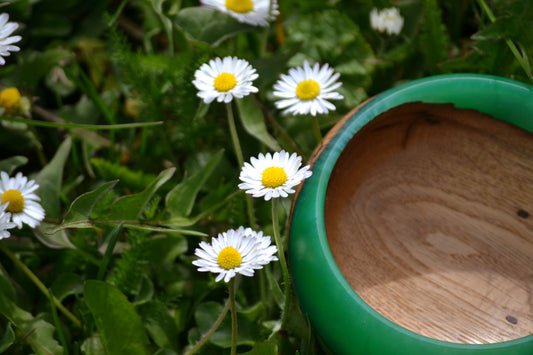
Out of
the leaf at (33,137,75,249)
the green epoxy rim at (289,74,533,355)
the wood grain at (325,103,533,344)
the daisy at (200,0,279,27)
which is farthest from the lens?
the daisy at (200,0,279,27)

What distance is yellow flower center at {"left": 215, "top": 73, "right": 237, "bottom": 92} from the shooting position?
0.80 m

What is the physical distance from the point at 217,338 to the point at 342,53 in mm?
555

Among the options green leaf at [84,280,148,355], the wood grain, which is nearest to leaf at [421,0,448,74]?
the wood grain

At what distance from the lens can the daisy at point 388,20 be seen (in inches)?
39.6

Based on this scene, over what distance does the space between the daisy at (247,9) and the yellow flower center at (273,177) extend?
354 millimetres

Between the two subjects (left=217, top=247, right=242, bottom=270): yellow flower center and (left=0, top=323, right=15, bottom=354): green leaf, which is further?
(left=0, top=323, right=15, bottom=354): green leaf

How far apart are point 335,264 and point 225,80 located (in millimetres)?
304

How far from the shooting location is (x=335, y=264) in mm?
682

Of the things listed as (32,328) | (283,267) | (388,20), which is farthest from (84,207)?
(388,20)

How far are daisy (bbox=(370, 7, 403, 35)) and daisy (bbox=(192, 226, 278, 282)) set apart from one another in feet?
1.74

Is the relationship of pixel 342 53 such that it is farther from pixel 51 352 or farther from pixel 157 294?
pixel 51 352

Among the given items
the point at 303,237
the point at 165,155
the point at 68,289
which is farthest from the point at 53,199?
the point at 303,237

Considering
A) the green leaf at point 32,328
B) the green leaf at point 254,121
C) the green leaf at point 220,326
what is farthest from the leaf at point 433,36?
the green leaf at point 32,328

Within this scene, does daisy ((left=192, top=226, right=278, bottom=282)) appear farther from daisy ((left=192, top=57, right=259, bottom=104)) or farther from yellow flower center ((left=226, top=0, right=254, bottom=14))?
yellow flower center ((left=226, top=0, right=254, bottom=14))
